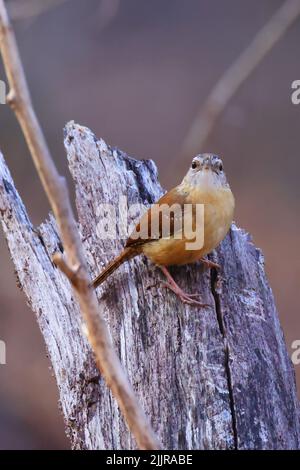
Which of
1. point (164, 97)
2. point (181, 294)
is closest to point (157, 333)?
point (181, 294)

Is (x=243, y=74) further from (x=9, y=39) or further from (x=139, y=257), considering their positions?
(x=139, y=257)

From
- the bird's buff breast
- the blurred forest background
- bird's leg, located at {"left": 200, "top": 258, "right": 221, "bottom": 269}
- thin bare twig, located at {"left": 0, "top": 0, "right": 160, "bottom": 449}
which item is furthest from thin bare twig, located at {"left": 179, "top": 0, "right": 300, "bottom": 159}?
the blurred forest background

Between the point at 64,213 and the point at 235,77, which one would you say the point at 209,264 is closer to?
the point at 235,77

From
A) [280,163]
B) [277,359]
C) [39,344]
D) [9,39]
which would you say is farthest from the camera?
[280,163]

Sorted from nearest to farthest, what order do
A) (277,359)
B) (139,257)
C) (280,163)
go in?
(277,359) → (139,257) → (280,163)

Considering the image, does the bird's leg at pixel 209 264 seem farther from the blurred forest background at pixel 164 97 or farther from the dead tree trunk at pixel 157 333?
the blurred forest background at pixel 164 97

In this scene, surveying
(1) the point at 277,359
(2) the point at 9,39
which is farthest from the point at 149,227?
(2) the point at 9,39

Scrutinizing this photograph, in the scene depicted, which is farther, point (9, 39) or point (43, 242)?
point (43, 242)
